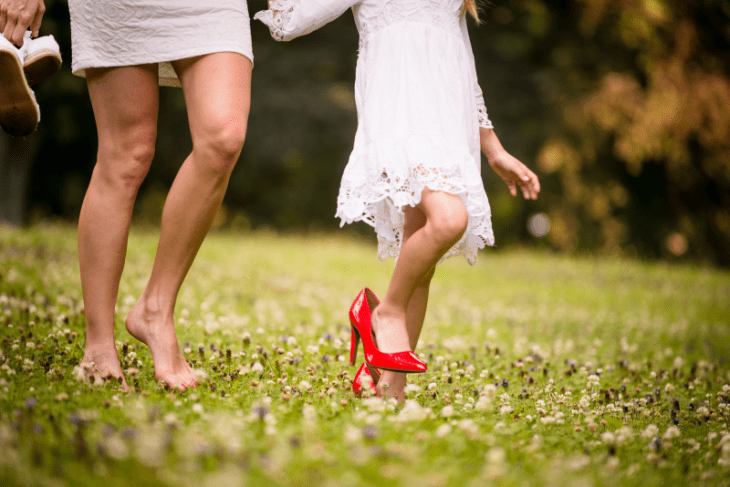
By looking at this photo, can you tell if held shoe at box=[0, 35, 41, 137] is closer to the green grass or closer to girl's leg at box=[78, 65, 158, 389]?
girl's leg at box=[78, 65, 158, 389]

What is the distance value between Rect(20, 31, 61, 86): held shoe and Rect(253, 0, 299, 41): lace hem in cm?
100

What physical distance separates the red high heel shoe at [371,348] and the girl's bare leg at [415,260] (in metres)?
0.05

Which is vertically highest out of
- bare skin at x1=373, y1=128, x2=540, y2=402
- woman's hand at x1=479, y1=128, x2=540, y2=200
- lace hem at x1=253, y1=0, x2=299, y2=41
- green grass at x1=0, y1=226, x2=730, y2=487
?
lace hem at x1=253, y1=0, x2=299, y2=41

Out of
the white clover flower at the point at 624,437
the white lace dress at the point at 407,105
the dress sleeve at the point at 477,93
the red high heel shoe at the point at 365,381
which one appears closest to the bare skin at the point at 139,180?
the white lace dress at the point at 407,105

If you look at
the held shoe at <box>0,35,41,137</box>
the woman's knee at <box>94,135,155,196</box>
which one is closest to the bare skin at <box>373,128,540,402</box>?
the woman's knee at <box>94,135,155,196</box>

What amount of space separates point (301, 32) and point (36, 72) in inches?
51.3

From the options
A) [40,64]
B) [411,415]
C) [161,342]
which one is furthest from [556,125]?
[411,415]

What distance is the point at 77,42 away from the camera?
2.71m

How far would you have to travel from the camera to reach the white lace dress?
8.84 ft

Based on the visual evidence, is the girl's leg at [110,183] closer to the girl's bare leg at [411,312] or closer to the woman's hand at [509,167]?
the girl's bare leg at [411,312]

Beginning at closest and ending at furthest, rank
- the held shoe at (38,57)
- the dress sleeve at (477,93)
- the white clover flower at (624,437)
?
the white clover flower at (624,437) < the held shoe at (38,57) < the dress sleeve at (477,93)

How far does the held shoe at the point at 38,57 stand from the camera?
9.22 ft

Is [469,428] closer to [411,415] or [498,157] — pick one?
[411,415]

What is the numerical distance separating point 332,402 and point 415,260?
2.38 feet
